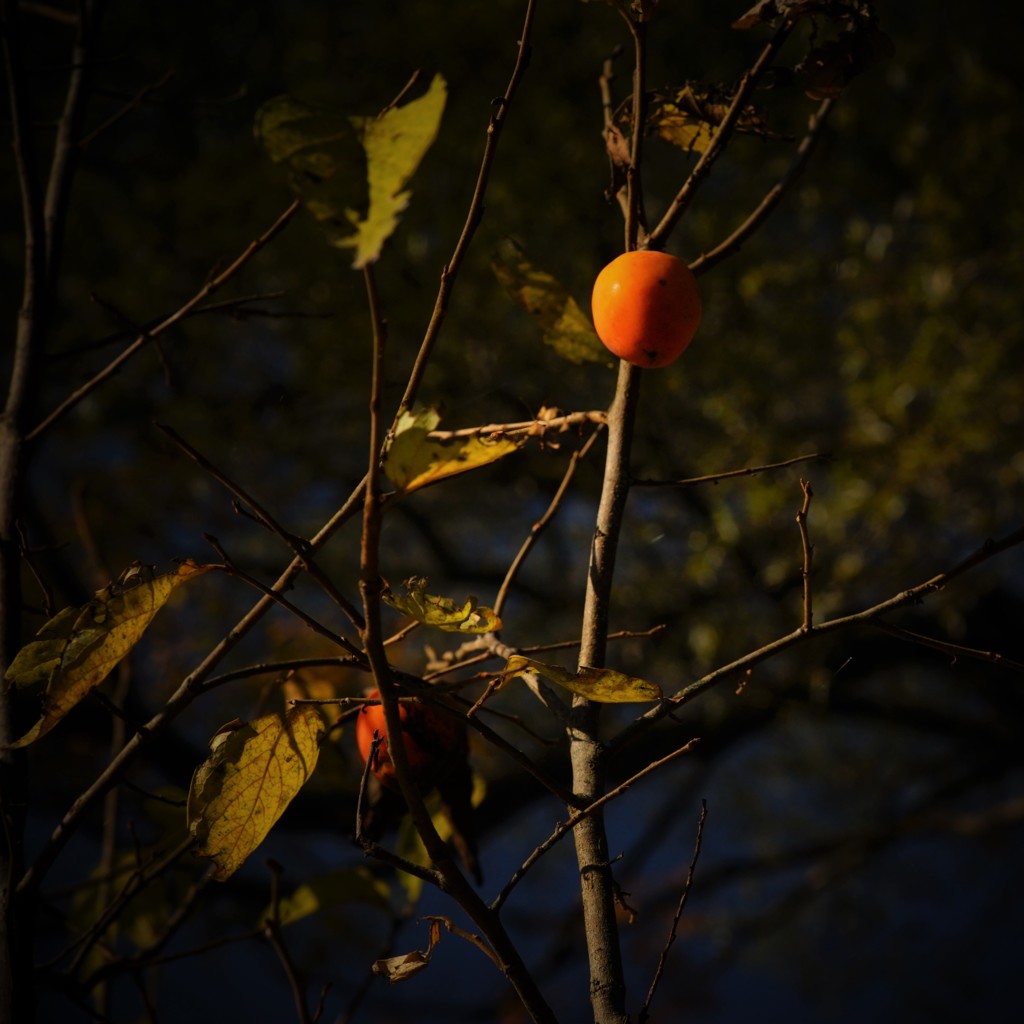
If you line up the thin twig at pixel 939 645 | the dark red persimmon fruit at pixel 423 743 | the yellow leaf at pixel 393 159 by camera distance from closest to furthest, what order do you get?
the yellow leaf at pixel 393 159 → the thin twig at pixel 939 645 → the dark red persimmon fruit at pixel 423 743

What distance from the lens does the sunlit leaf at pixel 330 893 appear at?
0.59m

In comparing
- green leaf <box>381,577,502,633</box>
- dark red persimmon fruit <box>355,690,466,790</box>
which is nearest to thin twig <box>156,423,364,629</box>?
green leaf <box>381,577,502,633</box>

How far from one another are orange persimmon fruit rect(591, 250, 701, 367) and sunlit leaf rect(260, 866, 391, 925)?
1.28 feet

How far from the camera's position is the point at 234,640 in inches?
15.8

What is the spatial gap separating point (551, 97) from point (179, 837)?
1.72 meters

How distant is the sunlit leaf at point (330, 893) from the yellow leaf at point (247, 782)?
22cm

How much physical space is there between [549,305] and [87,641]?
0.97 feet

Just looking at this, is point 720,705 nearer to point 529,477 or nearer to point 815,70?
point 529,477

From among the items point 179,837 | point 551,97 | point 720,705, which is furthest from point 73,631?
point 551,97

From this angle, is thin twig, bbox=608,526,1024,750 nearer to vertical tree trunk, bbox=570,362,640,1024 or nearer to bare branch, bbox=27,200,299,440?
vertical tree trunk, bbox=570,362,640,1024

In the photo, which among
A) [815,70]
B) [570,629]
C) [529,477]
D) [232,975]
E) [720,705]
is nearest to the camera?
[815,70]

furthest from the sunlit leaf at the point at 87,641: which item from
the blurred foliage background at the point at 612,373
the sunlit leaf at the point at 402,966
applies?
the blurred foliage background at the point at 612,373

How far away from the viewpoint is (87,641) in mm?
378

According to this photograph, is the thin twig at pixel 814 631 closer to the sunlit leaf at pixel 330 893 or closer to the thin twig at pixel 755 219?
the thin twig at pixel 755 219
